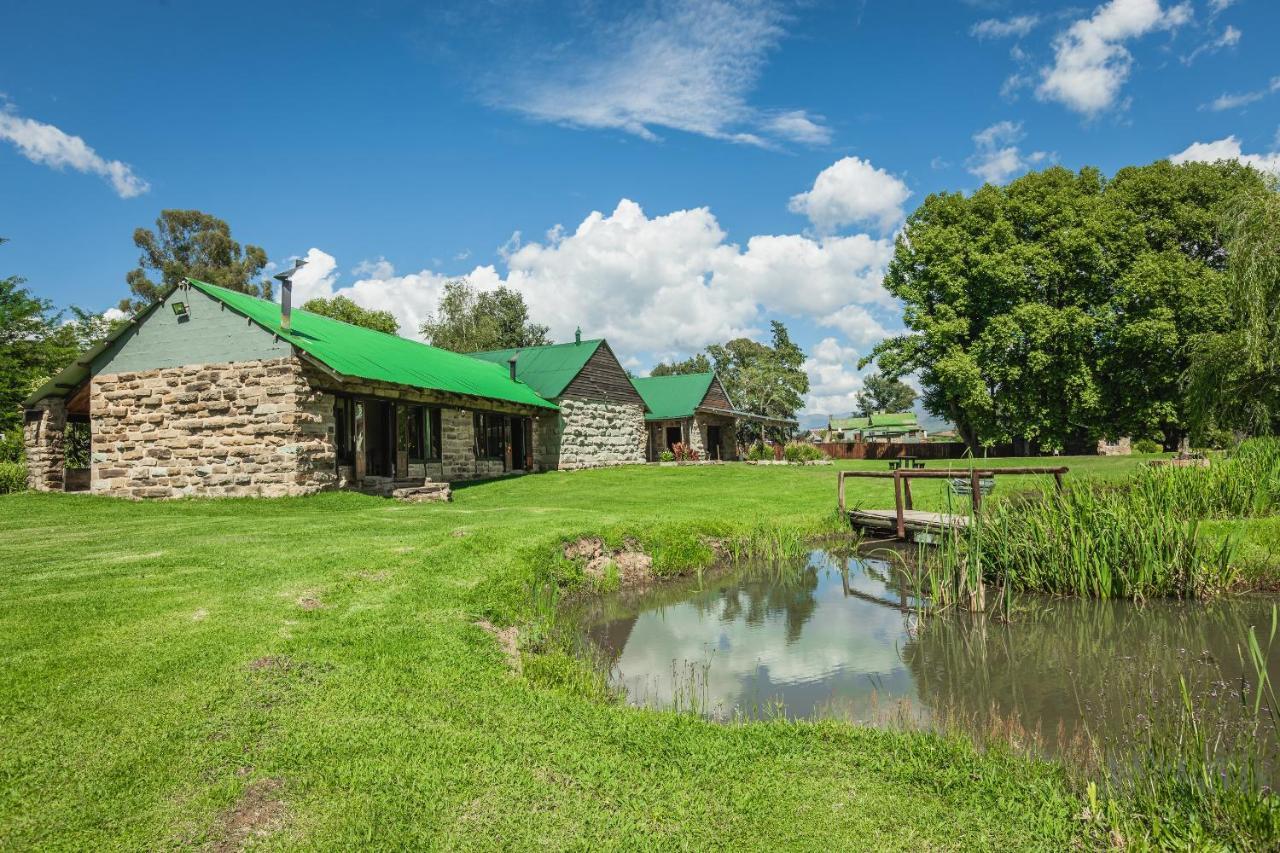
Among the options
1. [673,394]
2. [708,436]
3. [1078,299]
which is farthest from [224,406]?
[1078,299]

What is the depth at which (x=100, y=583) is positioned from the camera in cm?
693

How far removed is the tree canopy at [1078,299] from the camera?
2855cm

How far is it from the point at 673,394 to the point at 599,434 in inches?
337

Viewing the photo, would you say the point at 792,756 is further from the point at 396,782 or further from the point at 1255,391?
the point at 1255,391

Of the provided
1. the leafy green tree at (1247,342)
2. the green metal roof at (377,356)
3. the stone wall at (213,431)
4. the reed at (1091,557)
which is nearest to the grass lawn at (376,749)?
the reed at (1091,557)

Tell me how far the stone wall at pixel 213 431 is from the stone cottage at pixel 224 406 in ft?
0.09

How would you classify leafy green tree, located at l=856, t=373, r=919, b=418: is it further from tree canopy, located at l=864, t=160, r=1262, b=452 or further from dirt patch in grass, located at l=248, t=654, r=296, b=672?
dirt patch in grass, located at l=248, t=654, r=296, b=672

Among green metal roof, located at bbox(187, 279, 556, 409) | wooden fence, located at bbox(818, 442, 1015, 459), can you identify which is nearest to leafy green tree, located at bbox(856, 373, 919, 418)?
wooden fence, located at bbox(818, 442, 1015, 459)

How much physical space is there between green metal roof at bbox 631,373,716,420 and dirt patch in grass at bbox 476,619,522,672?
26734 mm

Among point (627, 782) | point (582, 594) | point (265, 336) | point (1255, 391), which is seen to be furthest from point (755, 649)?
point (1255, 391)

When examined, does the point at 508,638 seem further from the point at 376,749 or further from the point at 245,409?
the point at 245,409

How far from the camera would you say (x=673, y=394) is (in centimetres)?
3631

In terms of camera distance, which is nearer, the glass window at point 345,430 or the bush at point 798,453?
the glass window at point 345,430

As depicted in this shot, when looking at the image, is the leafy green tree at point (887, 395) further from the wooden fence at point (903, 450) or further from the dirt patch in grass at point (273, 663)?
the dirt patch in grass at point (273, 663)
